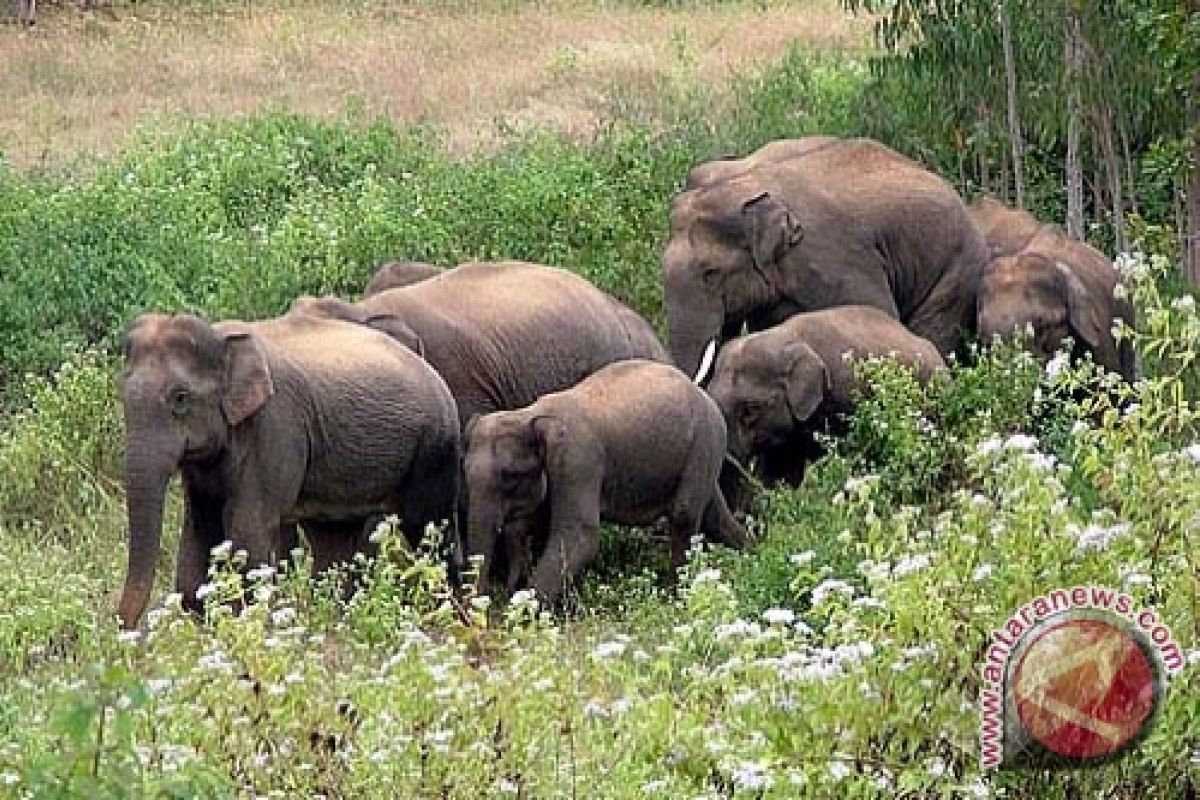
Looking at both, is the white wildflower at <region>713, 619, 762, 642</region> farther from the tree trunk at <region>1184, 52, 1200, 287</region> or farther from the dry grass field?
the dry grass field

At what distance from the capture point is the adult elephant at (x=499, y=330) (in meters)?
12.4

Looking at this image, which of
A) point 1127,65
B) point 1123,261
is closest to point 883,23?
point 1127,65

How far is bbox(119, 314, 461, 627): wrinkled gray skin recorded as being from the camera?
1040cm

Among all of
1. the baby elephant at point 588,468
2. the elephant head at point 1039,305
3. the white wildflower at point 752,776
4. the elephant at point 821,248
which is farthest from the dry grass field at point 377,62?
the white wildflower at point 752,776

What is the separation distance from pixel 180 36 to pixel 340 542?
16.4 meters

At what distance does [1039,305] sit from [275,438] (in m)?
4.28

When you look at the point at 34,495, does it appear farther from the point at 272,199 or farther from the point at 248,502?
the point at 272,199

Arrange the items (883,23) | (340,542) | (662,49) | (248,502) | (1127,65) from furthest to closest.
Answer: (662,49), (883,23), (1127,65), (340,542), (248,502)

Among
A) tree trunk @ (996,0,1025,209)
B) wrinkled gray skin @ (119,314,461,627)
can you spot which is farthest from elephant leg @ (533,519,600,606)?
tree trunk @ (996,0,1025,209)

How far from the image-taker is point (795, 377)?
12.1 metres

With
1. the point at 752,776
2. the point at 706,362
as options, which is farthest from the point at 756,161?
the point at 752,776

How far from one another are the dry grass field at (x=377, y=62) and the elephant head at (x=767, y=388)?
7.68 meters

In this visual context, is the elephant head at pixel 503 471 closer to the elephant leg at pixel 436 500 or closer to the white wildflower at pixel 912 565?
the elephant leg at pixel 436 500

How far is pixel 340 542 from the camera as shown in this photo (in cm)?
1180
